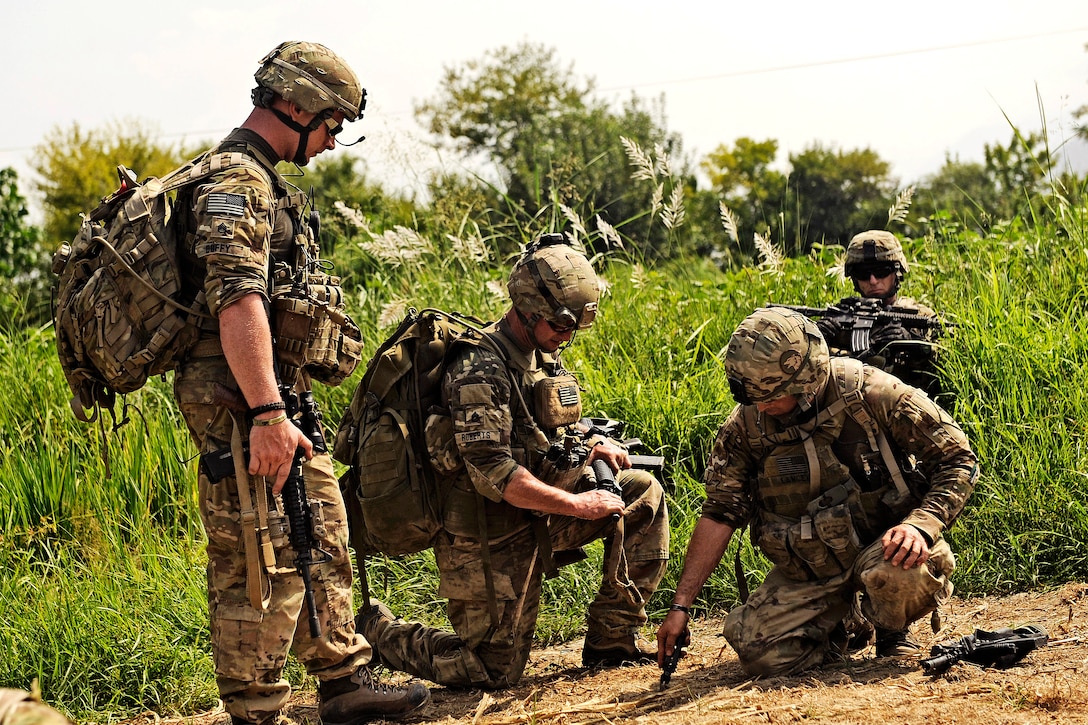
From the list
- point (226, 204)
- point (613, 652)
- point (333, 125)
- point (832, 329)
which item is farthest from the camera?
point (832, 329)

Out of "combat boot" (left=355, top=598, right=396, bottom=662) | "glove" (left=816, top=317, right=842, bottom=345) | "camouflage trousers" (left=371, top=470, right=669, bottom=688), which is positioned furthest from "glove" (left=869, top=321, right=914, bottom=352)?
"combat boot" (left=355, top=598, right=396, bottom=662)

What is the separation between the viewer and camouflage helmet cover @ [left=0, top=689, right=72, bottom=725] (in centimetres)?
176

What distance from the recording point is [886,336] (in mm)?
5707

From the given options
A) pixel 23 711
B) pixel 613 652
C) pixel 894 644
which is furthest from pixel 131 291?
pixel 894 644

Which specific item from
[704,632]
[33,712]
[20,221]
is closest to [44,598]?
[704,632]

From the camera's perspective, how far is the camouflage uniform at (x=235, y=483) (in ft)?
10.6

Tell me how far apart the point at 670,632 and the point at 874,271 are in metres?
2.74

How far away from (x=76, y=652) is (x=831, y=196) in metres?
24.5

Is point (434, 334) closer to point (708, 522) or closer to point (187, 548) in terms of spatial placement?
point (708, 522)

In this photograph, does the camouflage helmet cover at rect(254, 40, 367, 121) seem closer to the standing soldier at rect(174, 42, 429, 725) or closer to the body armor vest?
the standing soldier at rect(174, 42, 429, 725)

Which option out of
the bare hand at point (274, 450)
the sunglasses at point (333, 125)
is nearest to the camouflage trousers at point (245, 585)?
the bare hand at point (274, 450)

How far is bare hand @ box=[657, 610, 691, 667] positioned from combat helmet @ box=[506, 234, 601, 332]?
41.9 inches

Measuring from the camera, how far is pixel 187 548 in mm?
5586

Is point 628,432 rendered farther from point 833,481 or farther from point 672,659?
point 672,659
